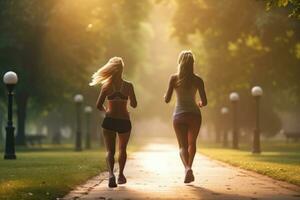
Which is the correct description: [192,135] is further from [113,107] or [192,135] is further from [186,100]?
[113,107]

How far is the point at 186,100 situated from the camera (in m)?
12.1

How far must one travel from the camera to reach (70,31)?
40125 mm

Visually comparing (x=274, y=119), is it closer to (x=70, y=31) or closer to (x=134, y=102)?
(x=70, y=31)

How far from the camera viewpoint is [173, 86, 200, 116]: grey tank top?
475 inches

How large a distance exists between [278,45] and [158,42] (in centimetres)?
7380

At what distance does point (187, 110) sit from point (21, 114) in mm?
34297

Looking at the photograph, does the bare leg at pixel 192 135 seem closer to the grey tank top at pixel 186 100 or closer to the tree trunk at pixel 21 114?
the grey tank top at pixel 186 100

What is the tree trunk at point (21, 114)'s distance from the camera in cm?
4403

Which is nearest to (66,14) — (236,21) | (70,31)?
(70,31)

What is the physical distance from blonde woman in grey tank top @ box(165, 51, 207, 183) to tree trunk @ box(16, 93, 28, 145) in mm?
32162

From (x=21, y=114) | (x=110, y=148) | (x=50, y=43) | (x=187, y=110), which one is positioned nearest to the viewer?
(x=110, y=148)

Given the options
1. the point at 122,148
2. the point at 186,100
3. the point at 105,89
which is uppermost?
the point at 105,89

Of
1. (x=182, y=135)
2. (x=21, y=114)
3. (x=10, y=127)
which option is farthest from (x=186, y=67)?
(x=21, y=114)

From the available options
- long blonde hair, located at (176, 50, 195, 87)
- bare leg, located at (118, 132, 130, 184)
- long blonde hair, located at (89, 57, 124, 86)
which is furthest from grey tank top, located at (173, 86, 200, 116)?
long blonde hair, located at (89, 57, 124, 86)
